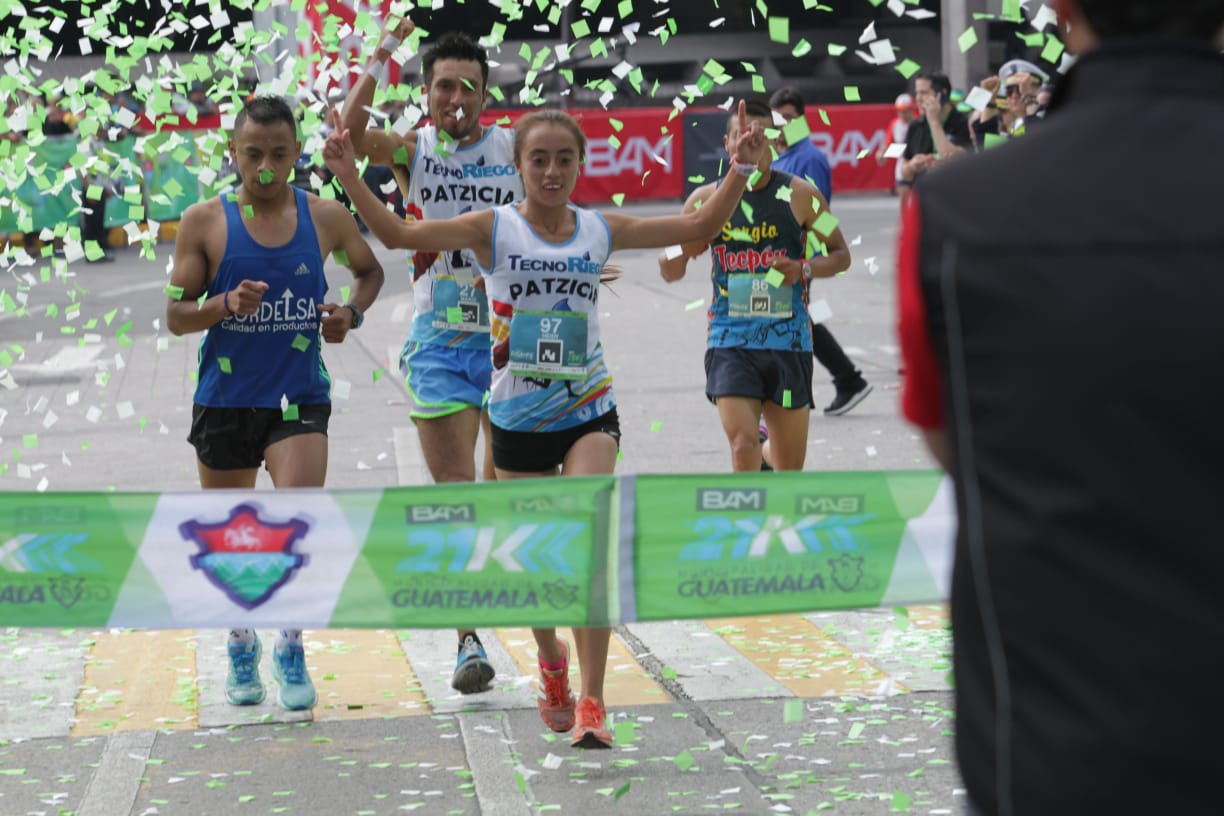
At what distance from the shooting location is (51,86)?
8.49m

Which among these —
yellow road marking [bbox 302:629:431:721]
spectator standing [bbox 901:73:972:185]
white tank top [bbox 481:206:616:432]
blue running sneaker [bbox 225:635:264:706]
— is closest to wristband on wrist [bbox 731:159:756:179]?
white tank top [bbox 481:206:616:432]

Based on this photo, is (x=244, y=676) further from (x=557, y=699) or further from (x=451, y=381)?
(x=451, y=381)

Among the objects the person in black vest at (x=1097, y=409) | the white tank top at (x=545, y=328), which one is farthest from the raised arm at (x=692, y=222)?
the person in black vest at (x=1097, y=409)

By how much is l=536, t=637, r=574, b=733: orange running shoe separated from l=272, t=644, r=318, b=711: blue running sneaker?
0.85m

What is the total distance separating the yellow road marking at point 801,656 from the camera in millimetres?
6333

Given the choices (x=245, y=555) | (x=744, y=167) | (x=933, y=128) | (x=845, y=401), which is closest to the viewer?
(x=245, y=555)

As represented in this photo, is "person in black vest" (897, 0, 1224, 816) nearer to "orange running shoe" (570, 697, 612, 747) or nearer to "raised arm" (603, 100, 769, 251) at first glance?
"orange running shoe" (570, 697, 612, 747)

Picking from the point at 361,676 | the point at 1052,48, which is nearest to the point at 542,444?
the point at 361,676

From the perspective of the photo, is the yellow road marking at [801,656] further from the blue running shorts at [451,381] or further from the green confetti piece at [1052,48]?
the green confetti piece at [1052,48]

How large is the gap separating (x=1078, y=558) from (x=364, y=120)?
15.1 feet

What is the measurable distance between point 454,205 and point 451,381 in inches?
25.6

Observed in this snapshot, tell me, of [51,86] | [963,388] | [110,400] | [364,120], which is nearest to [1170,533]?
[963,388]

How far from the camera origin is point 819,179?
1041cm

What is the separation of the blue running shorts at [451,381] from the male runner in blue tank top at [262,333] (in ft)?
1.39
